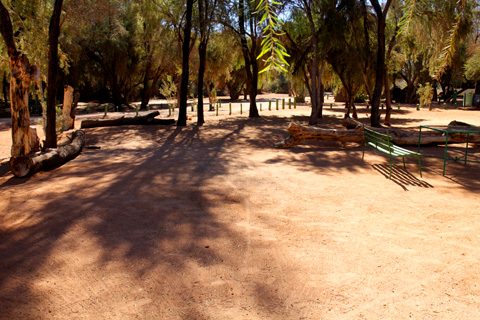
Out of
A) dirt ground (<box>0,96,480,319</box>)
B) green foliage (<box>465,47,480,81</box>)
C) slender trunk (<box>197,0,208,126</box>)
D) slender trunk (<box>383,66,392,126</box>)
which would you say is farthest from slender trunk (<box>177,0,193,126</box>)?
green foliage (<box>465,47,480,81</box>)

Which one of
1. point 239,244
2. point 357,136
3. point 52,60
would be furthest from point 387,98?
point 239,244

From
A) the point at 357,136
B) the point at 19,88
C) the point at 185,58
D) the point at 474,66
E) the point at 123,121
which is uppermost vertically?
the point at 474,66

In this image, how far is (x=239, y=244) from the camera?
157 inches

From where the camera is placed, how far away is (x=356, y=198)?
561cm

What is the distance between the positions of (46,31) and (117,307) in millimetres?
11093

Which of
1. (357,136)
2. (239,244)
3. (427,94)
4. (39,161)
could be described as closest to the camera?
(239,244)

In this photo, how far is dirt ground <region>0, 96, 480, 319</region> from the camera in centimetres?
→ 295

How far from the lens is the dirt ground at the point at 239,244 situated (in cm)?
295

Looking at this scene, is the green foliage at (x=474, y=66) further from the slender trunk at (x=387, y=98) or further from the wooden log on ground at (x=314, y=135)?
the wooden log on ground at (x=314, y=135)

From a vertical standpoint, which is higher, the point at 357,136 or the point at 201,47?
the point at 201,47

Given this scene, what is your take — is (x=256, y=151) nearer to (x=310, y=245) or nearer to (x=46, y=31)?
(x=310, y=245)

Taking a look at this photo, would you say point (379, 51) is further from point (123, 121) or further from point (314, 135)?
point (123, 121)

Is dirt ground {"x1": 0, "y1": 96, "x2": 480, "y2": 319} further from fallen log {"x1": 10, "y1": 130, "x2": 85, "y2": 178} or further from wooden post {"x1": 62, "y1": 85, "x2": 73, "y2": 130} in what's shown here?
wooden post {"x1": 62, "y1": 85, "x2": 73, "y2": 130}

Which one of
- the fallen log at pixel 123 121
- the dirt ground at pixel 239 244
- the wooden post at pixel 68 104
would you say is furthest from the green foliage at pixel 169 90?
the dirt ground at pixel 239 244
